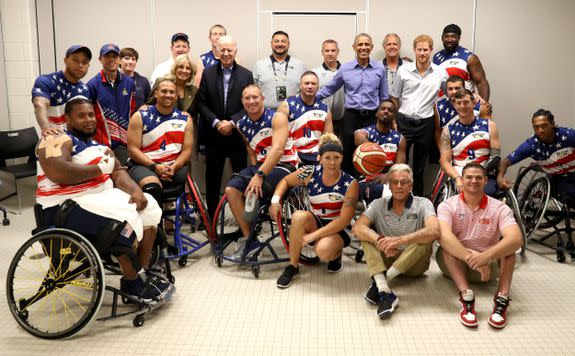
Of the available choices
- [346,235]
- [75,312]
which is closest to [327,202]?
[346,235]

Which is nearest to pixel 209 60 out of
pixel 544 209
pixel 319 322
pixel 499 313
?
pixel 319 322

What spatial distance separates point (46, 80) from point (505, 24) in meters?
4.38

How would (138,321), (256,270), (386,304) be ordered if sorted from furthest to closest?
(256,270) → (386,304) → (138,321)

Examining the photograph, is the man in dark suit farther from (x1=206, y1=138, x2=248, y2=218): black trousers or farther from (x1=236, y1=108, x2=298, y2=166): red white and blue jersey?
(x1=236, y1=108, x2=298, y2=166): red white and blue jersey

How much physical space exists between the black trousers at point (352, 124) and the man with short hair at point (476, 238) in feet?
5.05

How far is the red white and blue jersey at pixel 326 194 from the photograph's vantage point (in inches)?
130

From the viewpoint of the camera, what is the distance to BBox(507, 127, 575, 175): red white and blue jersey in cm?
371

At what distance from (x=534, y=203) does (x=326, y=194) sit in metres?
1.72

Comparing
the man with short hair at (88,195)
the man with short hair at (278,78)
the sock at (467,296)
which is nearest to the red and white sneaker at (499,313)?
the sock at (467,296)

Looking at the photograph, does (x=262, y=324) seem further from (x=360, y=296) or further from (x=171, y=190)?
(x=171, y=190)

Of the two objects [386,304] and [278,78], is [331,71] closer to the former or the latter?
[278,78]

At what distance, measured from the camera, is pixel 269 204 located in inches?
139

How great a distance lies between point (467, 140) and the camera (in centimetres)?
384

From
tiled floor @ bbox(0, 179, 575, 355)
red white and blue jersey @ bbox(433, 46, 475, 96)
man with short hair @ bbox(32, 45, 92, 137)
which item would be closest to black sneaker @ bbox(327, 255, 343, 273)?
tiled floor @ bbox(0, 179, 575, 355)
